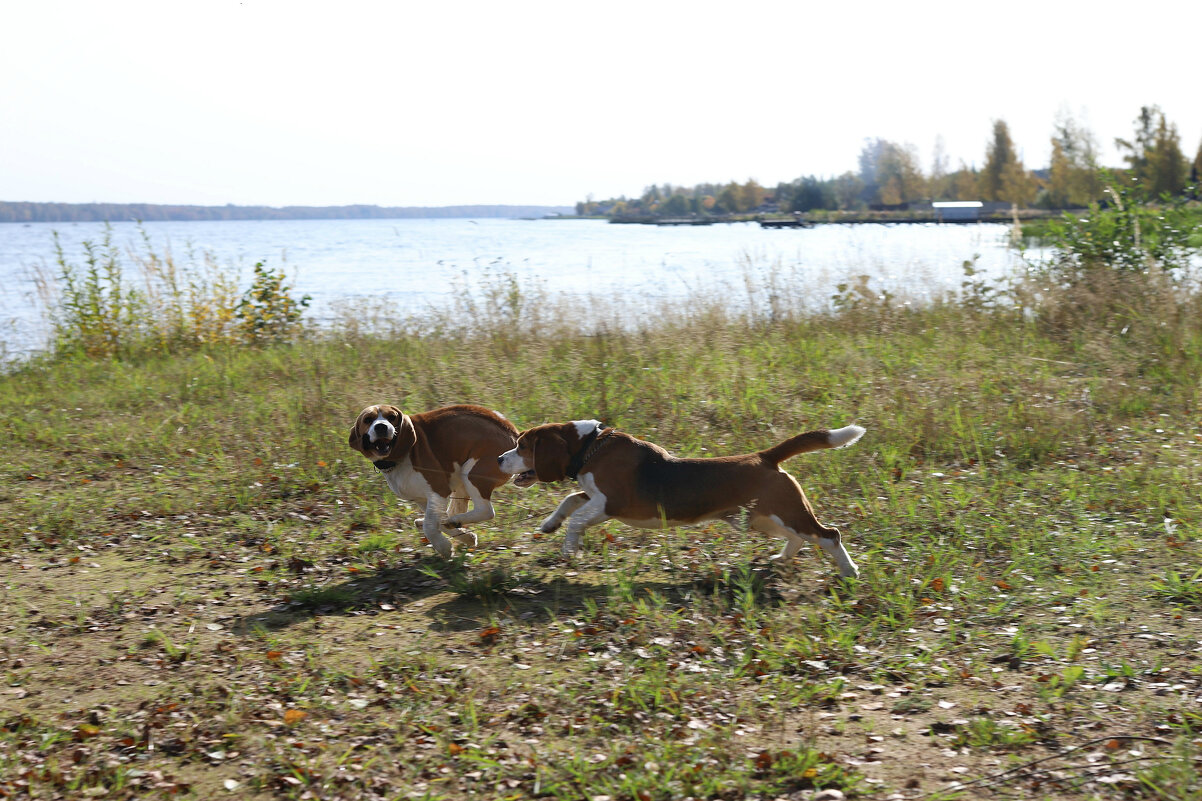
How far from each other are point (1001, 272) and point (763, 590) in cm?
1021

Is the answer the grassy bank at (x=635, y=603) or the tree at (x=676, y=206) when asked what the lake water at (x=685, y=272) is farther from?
the tree at (x=676, y=206)

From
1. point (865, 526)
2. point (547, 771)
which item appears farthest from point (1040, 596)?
point (547, 771)

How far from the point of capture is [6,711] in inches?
165

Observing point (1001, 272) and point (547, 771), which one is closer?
point (547, 771)

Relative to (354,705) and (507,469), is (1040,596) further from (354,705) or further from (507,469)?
(354,705)

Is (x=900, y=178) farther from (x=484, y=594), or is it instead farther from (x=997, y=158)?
(x=484, y=594)

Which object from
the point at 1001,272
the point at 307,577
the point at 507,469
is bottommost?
the point at 307,577

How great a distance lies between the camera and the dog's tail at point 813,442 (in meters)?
5.33

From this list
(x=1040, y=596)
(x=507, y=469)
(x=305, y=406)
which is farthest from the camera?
(x=305, y=406)

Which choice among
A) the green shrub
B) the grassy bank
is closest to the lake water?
the green shrub

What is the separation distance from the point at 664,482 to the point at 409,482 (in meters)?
1.72

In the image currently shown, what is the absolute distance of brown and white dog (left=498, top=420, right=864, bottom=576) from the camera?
5453mm

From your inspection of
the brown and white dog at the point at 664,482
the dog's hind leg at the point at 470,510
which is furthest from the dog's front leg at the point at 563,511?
the dog's hind leg at the point at 470,510

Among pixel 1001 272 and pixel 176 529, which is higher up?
pixel 1001 272
